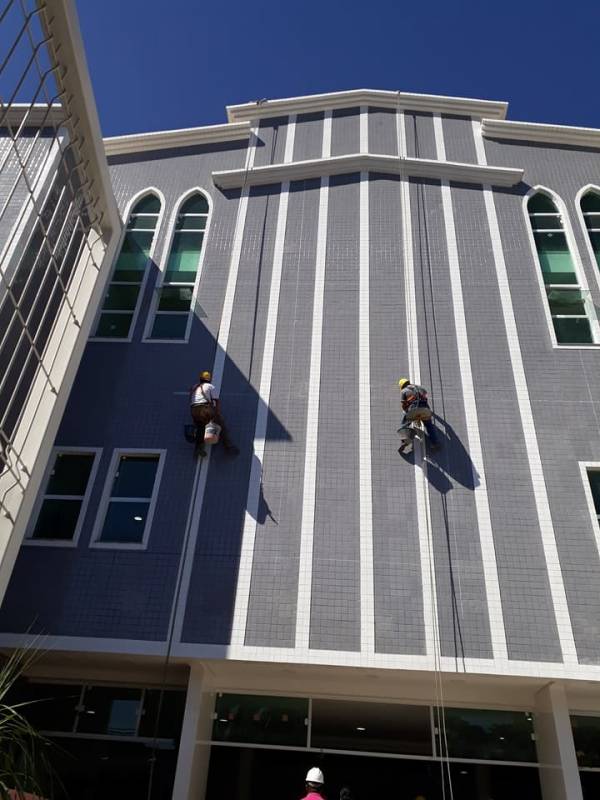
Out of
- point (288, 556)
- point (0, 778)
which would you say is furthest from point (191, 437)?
point (0, 778)

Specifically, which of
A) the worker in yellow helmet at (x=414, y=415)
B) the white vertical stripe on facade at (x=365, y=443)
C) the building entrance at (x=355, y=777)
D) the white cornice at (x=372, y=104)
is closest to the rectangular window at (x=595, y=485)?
the worker in yellow helmet at (x=414, y=415)

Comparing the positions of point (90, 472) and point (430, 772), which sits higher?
point (90, 472)

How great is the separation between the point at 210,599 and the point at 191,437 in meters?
2.65

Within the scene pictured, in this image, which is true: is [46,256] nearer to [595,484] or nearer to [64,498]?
[64,498]

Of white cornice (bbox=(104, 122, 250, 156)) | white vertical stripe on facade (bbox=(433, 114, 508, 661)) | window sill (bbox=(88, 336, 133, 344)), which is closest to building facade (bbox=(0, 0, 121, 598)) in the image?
window sill (bbox=(88, 336, 133, 344))

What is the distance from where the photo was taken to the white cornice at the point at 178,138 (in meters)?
14.7

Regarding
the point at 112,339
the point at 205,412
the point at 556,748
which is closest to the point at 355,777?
the point at 556,748

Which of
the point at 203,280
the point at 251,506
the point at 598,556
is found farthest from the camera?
the point at 203,280

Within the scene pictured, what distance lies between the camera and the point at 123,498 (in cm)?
1030

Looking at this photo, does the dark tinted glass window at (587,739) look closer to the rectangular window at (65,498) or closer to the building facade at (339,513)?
the building facade at (339,513)

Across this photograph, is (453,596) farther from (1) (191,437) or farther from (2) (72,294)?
(2) (72,294)

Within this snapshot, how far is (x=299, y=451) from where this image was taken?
10438mm

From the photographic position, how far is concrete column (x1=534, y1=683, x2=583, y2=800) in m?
8.34

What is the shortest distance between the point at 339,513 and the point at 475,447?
251cm
